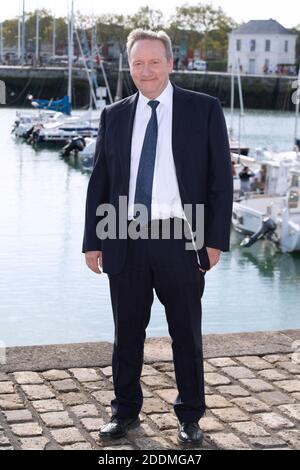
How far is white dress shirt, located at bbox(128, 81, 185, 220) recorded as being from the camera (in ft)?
12.5

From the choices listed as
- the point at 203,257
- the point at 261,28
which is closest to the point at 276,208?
the point at 203,257

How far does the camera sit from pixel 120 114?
12.9ft

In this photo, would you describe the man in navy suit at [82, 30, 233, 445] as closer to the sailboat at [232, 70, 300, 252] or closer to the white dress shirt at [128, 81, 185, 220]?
the white dress shirt at [128, 81, 185, 220]

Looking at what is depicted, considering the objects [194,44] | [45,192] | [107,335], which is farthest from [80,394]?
[194,44]

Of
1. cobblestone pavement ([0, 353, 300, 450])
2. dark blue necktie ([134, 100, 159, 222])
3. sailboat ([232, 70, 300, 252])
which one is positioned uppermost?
dark blue necktie ([134, 100, 159, 222])

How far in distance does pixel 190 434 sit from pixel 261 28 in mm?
82857

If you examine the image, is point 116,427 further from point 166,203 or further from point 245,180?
point 245,180

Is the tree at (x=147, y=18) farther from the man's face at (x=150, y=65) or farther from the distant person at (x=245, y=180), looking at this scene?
the man's face at (x=150, y=65)

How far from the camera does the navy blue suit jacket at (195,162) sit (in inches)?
150

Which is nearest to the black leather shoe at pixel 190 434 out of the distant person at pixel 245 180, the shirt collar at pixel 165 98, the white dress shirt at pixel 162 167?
the white dress shirt at pixel 162 167

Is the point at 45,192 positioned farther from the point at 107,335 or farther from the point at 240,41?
the point at 240,41

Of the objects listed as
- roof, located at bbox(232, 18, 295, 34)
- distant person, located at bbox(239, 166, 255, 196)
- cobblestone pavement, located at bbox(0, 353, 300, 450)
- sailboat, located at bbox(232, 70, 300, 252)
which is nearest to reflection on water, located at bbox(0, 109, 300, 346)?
sailboat, located at bbox(232, 70, 300, 252)

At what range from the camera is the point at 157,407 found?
4238 mm

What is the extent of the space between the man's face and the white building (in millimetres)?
79731
